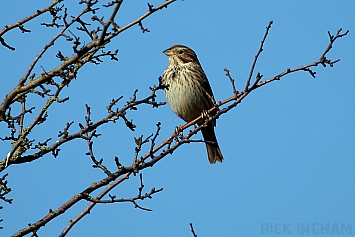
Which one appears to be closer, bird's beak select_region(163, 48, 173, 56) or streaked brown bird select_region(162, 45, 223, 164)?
streaked brown bird select_region(162, 45, 223, 164)

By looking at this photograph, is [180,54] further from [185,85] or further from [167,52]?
[185,85]

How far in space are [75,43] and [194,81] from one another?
423 centimetres

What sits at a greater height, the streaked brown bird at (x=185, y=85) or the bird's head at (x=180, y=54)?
the bird's head at (x=180, y=54)

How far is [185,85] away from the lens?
25.2 feet

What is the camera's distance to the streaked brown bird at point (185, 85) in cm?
767

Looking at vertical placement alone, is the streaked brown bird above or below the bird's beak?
below

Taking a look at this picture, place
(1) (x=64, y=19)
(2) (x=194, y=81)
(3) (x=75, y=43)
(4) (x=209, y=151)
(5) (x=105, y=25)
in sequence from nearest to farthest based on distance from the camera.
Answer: (5) (x=105, y=25) → (3) (x=75, y=43) → (1) (x=64, y=19) → (2) (x=194, y=81) → (4) (x=209, y=151)

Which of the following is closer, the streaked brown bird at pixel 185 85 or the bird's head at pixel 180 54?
the streaked brown bird at pixel 185 85

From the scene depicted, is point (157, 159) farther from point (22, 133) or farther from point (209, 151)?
point (209, 151)

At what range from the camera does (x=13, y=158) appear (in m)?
4.00

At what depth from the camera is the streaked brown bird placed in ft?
25.2

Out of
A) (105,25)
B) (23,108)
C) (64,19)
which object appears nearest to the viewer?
(105,25)

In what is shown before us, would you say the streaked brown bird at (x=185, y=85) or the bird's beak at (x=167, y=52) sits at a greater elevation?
the bird's beak at (x=167, y=52)

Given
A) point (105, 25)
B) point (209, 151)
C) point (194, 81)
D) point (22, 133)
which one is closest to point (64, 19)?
point (105, 25)
